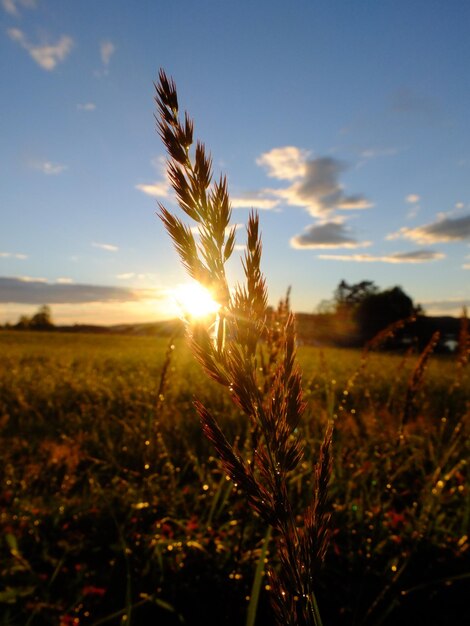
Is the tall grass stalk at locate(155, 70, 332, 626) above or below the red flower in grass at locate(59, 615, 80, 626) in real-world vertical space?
above

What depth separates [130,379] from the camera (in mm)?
9352

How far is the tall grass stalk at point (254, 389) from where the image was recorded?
28.2 inches

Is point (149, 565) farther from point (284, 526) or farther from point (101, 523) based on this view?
point (284, 526)

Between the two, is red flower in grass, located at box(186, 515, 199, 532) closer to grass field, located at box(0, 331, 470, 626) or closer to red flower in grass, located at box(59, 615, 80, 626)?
grass field, located at box(0, 331, 470, 626)

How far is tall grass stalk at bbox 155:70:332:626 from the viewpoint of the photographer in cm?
72

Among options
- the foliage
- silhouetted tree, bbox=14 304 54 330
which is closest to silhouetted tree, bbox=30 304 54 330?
silhouetted tree, bbox=14 304 54 330

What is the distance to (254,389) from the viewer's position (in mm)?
741

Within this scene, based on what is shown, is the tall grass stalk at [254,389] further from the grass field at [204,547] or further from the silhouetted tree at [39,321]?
the silhouetted tree at [39,321]

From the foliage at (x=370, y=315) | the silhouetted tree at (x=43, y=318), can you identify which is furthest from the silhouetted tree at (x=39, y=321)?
the foliage at (x=370, y=315)

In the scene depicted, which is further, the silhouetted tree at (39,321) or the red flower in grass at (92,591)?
the silhouetted tree at (39,321)

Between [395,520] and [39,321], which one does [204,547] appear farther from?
[39,321]

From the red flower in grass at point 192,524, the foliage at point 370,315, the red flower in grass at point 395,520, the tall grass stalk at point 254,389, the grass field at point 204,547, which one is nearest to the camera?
the tall grass stalk at point 254,389

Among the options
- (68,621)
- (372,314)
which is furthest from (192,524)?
(372,314)

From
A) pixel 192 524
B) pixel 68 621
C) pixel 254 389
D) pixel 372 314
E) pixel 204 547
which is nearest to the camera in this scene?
pixel 254 389
